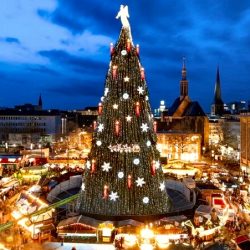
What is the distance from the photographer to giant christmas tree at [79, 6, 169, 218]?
20875mm

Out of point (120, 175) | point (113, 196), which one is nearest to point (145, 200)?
point (113, 196)

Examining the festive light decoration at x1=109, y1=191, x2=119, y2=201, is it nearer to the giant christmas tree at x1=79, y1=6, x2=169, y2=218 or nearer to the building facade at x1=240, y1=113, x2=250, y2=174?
the giant christmas tree at x1=79, y1=6, x2=169, y2=218

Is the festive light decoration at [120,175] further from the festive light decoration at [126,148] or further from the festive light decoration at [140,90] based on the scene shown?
the festive light decoration at [140,90]

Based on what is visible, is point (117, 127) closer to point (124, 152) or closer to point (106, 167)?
point (124, 152)

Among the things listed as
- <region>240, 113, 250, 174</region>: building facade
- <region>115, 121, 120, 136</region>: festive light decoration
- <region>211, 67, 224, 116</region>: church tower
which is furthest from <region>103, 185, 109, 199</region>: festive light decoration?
<region>211, 67, 224, 116</region>: church tower

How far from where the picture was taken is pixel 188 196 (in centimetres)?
2530

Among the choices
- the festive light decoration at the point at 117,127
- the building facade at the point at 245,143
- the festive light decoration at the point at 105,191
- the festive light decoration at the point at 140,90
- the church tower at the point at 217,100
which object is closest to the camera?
the festive light decoration at the point at 105,191

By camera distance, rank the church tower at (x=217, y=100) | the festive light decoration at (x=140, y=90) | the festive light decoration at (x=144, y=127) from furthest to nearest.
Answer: the church tower at (x=217, y=100), the festive light decoration at (x=140, y=90), the festive light decoration at (x=144, y=127)

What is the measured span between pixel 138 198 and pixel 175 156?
4771 centimetres

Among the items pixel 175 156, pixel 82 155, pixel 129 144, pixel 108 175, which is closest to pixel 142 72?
pixel 129 144

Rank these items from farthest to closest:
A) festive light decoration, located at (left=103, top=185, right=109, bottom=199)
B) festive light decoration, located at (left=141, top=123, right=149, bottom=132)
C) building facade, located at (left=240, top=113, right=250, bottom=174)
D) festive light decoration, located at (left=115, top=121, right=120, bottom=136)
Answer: building facade, located at (left=240, top=113, right=250, bottom=174) < festive light decoration, located at (left=141, top=123, right=149, bottom=132) < festive light decoration, located at (left=115, top=121, right=120, bottom=136) < festive light decoration, located at (left=103, top=185, right=109, bottom=199)

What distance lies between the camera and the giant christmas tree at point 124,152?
20.9 m

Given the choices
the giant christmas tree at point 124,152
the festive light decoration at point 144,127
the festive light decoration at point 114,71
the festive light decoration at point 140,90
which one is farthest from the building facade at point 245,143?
the festive light decoration at point 114,71

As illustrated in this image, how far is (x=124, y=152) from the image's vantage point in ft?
69.1
